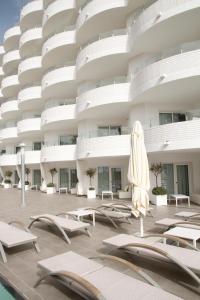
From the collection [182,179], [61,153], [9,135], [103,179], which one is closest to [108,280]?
[182,179]

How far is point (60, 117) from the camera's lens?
73.4 feet

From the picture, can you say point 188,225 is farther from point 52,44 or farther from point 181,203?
point 52,44

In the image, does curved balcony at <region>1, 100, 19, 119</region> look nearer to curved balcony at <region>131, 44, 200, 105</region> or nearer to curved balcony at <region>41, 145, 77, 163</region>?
curved balcony at <region>41, 145, 77, 163</region>

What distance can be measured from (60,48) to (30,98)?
7.17 metres

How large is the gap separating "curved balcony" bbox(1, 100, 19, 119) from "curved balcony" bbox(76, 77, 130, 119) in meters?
14.9

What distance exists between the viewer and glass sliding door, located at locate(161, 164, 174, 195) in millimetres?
16953

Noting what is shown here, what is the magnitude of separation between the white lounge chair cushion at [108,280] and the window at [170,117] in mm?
13666

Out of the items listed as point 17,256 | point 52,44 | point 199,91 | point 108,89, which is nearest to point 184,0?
point 199,91

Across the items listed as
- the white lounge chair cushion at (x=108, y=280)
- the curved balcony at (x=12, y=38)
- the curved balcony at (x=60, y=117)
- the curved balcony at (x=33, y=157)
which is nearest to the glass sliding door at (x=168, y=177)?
the curved balcony at (x=60, y=117)

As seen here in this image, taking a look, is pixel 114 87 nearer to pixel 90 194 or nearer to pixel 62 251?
pixel 90 194

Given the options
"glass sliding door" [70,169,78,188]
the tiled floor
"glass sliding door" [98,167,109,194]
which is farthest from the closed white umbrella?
"glass sliding door" [70,169,78,188]

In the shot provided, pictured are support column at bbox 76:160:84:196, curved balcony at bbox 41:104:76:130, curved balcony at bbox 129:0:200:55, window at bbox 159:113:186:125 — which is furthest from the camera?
curved balcony at bbox 41:104:76:130

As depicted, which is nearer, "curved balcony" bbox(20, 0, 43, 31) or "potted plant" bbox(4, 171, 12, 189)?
"curved balcony" bbox(20, 0, 43, 31)

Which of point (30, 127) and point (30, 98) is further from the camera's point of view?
point (30, 98)
